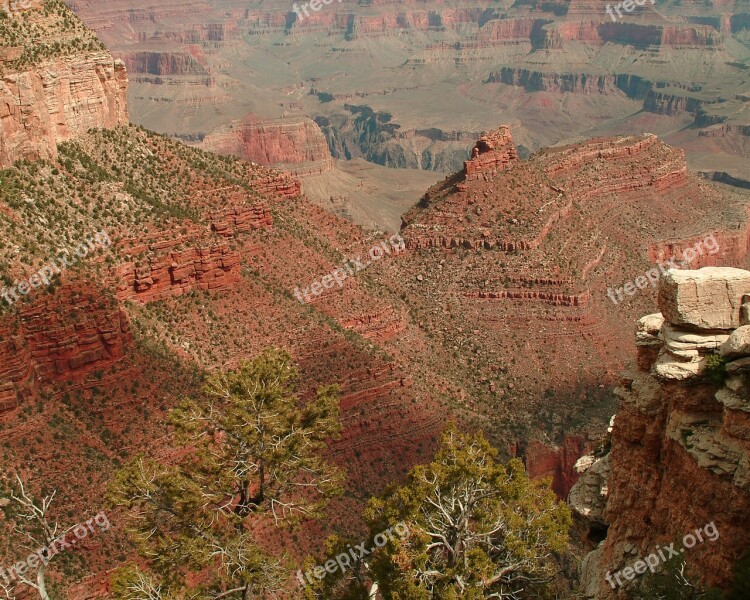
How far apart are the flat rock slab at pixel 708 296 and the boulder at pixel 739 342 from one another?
0.97 metres

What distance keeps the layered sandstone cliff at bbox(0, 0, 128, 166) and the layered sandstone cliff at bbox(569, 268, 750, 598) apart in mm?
32249

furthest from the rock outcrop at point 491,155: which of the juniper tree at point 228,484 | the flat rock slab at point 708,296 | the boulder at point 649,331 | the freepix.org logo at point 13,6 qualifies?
the flat rock slab at point 708,296

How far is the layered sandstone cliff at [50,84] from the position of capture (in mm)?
45125

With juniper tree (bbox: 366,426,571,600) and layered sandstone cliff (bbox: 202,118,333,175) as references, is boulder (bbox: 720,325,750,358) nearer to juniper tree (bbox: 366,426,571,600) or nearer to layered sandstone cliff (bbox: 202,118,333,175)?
juniper tree (bbox: 366,426,571,600)

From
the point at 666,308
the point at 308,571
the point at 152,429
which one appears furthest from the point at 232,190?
the point at 666,308

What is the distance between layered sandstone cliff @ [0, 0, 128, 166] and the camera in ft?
148

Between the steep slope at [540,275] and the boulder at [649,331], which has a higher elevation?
the boulder at [649,331]

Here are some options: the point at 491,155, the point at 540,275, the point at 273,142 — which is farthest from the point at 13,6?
→ the point at 273,142

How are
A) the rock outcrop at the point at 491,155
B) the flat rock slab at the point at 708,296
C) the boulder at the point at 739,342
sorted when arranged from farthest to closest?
the rock outcrop at the point at 491,155 → the flat rock slab at the point at 708,296 → the boulder at the point at 739,342

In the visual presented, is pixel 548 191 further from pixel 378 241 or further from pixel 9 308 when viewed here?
pixel 9 308

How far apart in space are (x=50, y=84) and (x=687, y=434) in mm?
37061

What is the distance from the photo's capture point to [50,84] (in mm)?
47844

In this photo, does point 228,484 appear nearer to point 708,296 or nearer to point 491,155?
point 708,296

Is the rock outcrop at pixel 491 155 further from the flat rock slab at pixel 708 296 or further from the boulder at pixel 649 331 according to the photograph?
the flat rock slab at pixel 708 296
